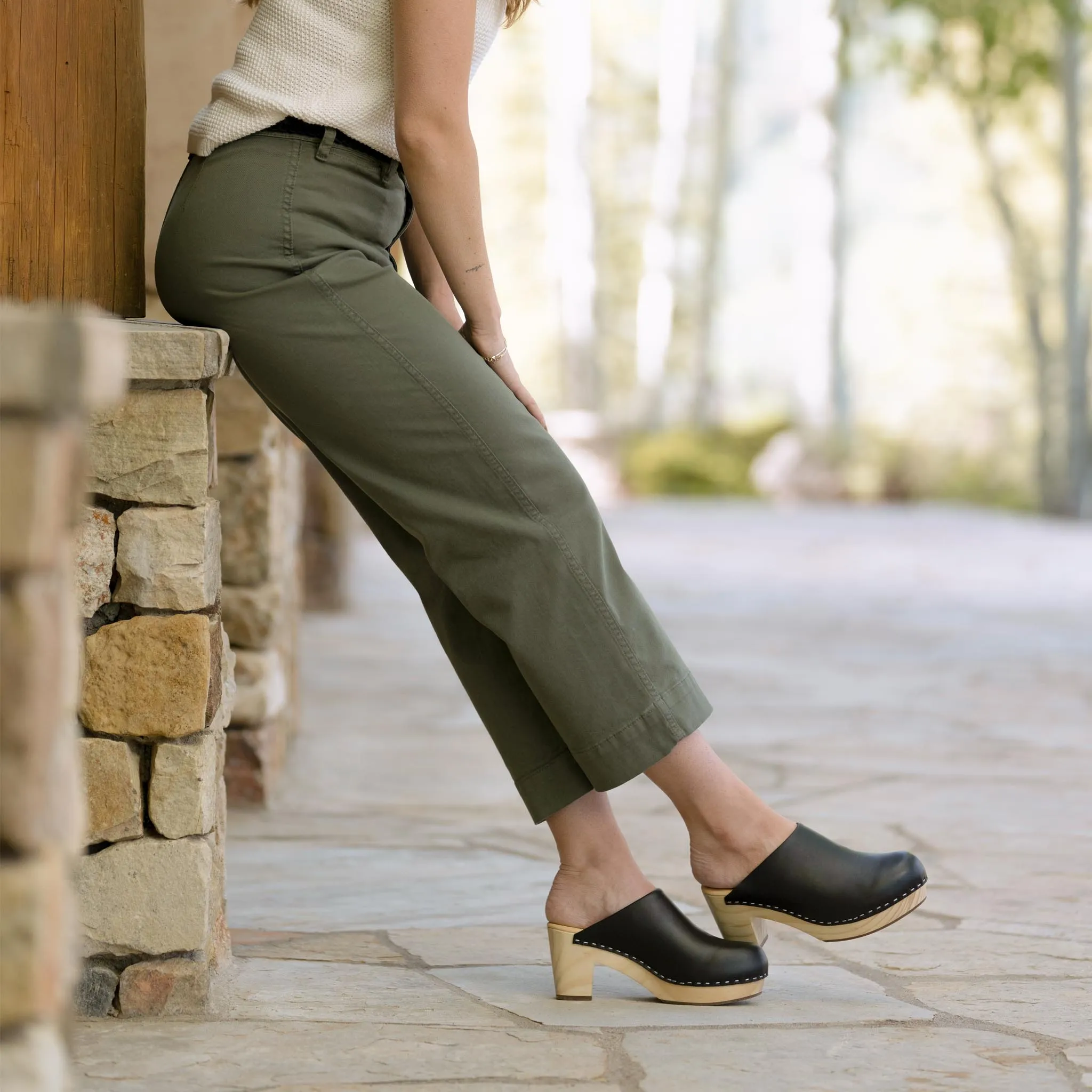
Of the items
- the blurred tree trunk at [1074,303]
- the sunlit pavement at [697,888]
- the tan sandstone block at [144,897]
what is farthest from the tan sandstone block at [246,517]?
the blurred tree trunk at [1074,303]

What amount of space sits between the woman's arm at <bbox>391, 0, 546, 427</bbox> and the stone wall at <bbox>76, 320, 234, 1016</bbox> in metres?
0.28

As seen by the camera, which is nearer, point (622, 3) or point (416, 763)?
point (416, 763)

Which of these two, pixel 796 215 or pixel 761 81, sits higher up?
pixel 761 81

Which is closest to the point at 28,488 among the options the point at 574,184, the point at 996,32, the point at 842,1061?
the point at 842,1061

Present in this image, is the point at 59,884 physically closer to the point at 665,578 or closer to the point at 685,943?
the point at 685,943

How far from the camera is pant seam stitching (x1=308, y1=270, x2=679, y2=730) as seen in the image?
173 centimetres

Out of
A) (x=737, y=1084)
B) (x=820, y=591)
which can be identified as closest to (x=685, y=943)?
(x=737, y=1084)

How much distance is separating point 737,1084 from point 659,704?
41 cm

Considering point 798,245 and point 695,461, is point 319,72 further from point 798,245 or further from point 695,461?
point 798,245

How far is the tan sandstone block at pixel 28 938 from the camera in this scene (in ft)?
3.23

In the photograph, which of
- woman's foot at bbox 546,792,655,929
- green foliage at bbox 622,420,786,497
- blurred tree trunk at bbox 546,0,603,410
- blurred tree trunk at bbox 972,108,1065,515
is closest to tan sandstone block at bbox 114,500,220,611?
woman's foot at bbox 546,792,655,929

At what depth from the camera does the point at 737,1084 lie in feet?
5.18

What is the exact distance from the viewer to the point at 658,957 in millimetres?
1853

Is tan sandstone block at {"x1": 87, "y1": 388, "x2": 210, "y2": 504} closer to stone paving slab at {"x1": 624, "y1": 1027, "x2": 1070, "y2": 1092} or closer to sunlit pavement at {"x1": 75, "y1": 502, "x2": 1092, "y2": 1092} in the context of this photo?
sunlit pavement at {"x1": 75, "y1": 502, "x2": 1092, "y2": 1092}
